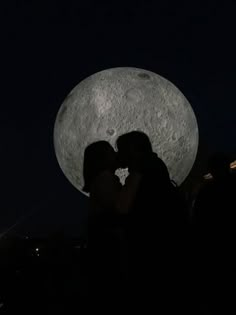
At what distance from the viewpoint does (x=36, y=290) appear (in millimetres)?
8250

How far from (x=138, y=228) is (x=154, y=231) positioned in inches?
3.9

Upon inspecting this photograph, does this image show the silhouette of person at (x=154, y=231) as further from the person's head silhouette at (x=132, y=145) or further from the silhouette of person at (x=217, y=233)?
the silhouette of person at (x=217, y=233)

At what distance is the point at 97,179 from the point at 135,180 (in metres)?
0.30

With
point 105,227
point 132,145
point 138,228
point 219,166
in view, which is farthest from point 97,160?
point 219,166

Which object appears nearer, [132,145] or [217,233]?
[132,145]

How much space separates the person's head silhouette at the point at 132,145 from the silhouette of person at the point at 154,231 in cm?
18

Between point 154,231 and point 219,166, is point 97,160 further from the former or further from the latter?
point 219,166

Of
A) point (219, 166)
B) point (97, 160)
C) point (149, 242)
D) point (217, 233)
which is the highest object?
point (97, 160)

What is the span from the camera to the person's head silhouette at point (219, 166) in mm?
3502

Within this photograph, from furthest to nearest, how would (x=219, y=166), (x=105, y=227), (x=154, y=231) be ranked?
1. (x=219, y=166)
2. (x=105, y=227)
3. (x=154, y=231)

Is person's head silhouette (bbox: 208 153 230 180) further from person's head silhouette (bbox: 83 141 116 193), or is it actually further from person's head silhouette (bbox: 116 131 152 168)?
person's head silhouette (bbox: 83 141 116 193)

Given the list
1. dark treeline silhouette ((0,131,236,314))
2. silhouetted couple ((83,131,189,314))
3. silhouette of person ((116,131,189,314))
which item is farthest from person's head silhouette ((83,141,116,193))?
silhouette of person ((116,131,189,314))

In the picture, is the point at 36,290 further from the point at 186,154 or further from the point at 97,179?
the point at 97,179

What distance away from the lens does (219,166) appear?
3.51 metres
